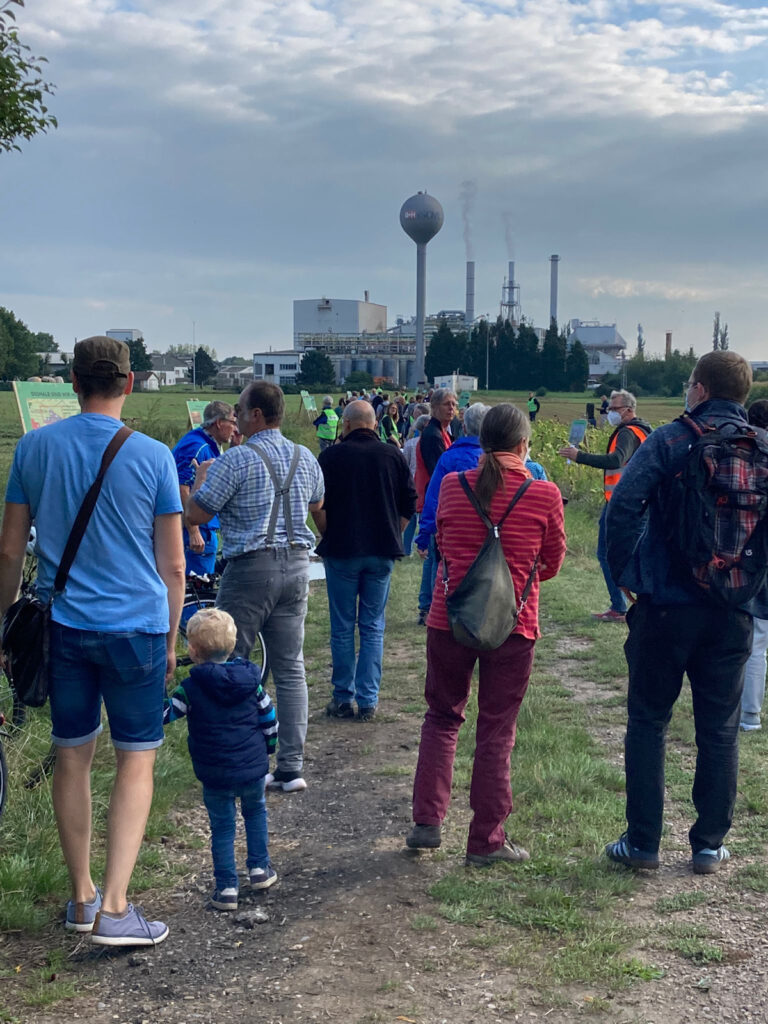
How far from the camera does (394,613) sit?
1043 centimetres

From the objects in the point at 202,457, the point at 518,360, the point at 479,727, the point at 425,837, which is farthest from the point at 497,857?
the point at 518,360

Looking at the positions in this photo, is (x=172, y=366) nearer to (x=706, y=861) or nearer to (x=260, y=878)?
(x=260, y=878)

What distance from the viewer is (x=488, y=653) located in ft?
14.9

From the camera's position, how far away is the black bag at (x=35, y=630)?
3609 millimetres

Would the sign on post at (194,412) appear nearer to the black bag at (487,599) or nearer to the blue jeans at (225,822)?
the black bag at (487,599)

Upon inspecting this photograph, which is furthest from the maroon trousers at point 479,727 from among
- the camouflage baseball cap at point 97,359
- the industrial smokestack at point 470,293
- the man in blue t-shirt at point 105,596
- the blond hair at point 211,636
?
the industrial smokestack at point 470,293

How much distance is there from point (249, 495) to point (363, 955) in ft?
7.45

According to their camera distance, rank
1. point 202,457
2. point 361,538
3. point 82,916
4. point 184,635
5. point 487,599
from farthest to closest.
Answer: point 202,457 → point 184,635 → point 361,538 → point 487,599 → point 82,916

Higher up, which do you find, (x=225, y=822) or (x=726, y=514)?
(x=726, y=514)

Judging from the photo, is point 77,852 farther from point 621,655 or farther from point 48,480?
point 621,655

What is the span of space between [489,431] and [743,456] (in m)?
1.03

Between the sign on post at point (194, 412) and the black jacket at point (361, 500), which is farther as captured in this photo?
the sign on post at point (194, 412)

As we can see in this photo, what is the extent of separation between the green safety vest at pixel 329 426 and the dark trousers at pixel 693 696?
17.5 metres

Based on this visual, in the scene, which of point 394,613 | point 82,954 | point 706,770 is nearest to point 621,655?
point 394,613
